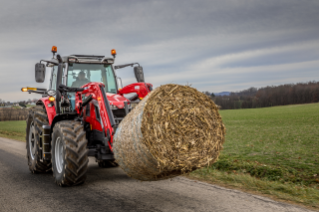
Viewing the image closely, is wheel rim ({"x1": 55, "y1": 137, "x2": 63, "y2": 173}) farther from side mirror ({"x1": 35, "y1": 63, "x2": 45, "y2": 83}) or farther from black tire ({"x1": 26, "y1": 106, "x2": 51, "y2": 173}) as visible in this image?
side mirror ({"x1": 35, "y1": 63, "x2": 45, "y2": 83})

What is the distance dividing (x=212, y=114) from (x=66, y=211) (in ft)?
8.49

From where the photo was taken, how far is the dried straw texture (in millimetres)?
4164

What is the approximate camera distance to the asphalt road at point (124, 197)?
473 cm

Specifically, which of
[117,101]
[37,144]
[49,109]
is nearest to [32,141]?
[37,144]

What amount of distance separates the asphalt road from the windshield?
215cm

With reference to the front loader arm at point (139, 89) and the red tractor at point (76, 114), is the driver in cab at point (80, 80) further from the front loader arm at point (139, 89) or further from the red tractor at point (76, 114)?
the front loader arm at point (139, 89)

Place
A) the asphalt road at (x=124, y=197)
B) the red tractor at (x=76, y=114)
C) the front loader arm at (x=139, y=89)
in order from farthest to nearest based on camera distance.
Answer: the front loader arm at (x=139, y=89), the red tractor at (x=76, y=114), the asphalt road at (x=124, y=197)

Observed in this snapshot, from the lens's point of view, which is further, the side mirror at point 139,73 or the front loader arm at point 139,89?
the side mirror at point 139,73

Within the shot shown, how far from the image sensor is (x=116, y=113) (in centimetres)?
629

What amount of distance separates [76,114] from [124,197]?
2224 millimetres

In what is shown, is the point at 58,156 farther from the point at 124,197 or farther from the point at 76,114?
the point at 124,197

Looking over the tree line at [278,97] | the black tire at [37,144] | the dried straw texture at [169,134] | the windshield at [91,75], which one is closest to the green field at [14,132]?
the black tire at [37,144]

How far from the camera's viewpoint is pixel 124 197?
531cm

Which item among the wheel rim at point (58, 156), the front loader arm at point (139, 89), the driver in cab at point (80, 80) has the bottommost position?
the wheel rim at point (58, 156)
